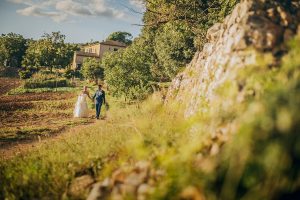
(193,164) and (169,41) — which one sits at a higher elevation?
(169,41)

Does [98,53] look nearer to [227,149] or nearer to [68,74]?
[68,74]

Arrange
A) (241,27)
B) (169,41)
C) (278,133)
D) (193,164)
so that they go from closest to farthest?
(278,133)
(193,164)
(241,27)
(169,41)

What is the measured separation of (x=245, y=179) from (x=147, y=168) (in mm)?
1467

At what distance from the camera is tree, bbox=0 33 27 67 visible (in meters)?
66.9

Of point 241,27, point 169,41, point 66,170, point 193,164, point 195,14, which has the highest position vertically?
point 195,14

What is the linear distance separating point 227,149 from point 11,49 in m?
75.7

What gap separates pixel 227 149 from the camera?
3.64 meters

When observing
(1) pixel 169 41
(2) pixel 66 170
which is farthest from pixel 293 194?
(1) pixel 169 41

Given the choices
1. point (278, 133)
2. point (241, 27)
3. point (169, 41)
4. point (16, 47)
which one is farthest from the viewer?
point (16, 47)

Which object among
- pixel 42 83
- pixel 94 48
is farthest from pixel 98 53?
pixel 42 83

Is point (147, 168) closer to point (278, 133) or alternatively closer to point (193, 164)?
point (193, 164)

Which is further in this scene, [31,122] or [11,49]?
[11,49]

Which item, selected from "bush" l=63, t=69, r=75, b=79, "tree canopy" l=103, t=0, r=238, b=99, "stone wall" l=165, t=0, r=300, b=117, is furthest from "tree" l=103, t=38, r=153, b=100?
"bush" l=63, t=69, r=75, b=79

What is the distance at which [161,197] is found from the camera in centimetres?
369
